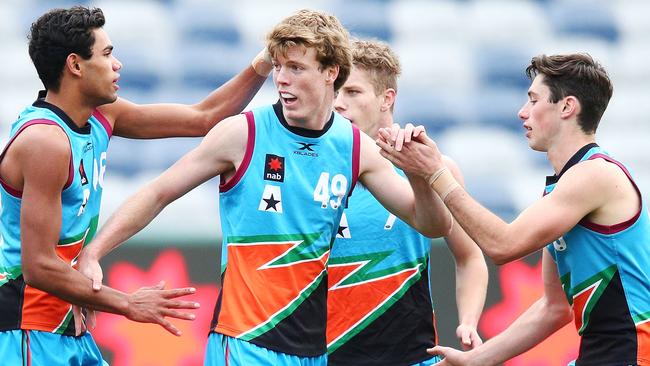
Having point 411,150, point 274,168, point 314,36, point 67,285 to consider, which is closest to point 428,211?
point 411,150

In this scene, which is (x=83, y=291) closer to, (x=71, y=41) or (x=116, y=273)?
(x=71, y=41)

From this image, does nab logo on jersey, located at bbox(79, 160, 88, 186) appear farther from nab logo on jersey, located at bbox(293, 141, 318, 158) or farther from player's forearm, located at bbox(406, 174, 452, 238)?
player's forearm, located at bbox(406, 174, 452, 238)

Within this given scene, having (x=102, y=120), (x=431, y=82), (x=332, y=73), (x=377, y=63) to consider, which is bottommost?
(x=102, y=120)

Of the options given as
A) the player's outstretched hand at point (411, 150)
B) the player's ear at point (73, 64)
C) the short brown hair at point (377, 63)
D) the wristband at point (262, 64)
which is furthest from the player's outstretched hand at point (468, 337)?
the player's ear at point (73, 64)

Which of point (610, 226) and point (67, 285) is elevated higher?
point (610, 226)

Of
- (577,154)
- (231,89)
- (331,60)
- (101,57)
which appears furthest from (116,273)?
(577,154)

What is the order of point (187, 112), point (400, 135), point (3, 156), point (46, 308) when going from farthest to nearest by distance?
1. point (187, 112)
2. point (46, 308)
3. point (3, 156)
4. point (400, 135)

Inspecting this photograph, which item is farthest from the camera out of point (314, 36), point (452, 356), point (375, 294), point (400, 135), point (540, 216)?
point (375, 294)

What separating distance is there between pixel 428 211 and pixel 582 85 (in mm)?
912

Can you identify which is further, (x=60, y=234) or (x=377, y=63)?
(x=377, y=63)

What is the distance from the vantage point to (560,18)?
9391mm

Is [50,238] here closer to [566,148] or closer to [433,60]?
[566,148]

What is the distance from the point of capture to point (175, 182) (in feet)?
17.5

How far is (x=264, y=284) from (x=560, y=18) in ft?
16.1
